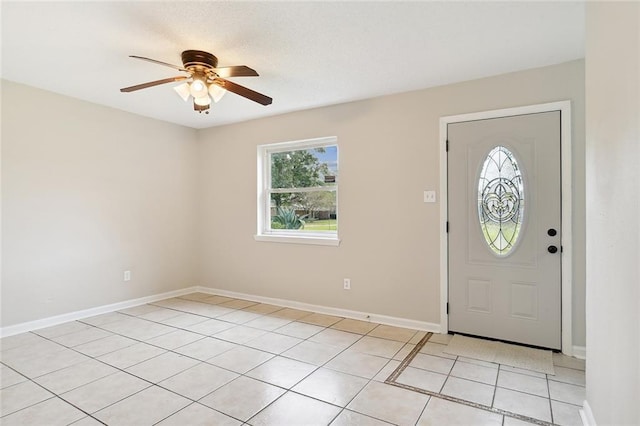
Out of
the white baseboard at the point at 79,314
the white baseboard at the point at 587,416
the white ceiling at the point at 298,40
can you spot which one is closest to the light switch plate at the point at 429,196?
the white ceiling at the point at 298,40

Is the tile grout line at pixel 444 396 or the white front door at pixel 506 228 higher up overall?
the white front door at pixel 506 228

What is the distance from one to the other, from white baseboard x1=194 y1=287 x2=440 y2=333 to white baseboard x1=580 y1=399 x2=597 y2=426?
141 centimetres

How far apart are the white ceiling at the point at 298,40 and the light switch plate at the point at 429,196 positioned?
1.06 m

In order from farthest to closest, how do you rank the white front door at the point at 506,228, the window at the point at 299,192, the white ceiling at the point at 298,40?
the window at the point at 299,192
the white front door at the point at 506,228
the white ceiling at the point at 298,40

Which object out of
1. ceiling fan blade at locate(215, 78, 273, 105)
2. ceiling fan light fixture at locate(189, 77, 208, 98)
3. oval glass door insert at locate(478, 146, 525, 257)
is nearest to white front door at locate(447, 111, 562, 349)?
oval glass door insert at locate(478, 146, 525, 257)

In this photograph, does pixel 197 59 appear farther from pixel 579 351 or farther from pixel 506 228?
pixel 579 351

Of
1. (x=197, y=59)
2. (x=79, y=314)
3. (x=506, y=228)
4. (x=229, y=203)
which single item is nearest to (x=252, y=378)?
(x=197, y=59)

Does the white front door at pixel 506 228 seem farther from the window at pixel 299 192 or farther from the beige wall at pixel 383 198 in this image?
the window at pixel 299 192

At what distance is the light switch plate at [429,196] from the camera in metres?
3.35

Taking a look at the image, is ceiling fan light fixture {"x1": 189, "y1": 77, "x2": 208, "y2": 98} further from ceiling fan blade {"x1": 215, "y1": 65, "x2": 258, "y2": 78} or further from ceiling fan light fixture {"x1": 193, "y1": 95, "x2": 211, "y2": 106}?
ceiling fan blade {"x1": 215, "y1": 65, "x2": 258, "y2": 78}

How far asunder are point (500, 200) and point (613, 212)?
5.48 feet

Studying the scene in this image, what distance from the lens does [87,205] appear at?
3.87 meters

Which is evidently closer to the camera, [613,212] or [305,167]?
[613,212]

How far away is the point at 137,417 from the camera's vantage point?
6.46 ft
